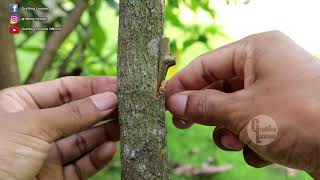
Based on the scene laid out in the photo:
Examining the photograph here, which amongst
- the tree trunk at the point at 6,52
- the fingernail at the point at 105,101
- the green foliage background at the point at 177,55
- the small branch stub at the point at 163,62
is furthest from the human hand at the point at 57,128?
the green foliage background at the point at 177,55

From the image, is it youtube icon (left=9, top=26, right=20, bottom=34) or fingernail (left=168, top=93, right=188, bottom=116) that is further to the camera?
youtube icon (left=9, top=26, right=20, bottom=34)

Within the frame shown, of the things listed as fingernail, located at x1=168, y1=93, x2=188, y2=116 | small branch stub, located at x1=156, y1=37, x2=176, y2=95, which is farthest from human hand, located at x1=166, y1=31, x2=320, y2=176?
small branch stub, located at x1=156, y1=37, x2=176, y2=95

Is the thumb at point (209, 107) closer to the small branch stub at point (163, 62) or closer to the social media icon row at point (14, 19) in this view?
the small branch stub at point (163, 62)

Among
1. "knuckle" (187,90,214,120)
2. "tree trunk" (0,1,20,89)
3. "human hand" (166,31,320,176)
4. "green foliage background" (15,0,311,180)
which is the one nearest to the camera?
"human hand" (166,31,320,176)

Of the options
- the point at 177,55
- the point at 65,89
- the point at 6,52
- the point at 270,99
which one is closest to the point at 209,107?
the point at 270,99

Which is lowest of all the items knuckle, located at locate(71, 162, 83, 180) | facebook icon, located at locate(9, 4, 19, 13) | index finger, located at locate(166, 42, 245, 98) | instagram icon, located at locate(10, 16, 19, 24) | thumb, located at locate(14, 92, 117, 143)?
knuckle, located at locate(71, 162, 83, 180)

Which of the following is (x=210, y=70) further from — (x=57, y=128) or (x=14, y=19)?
(x=14, y=19)

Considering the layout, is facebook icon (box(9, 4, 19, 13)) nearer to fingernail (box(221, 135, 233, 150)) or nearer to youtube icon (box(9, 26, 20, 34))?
youtube icon (box(9, 26, 20, 34))
